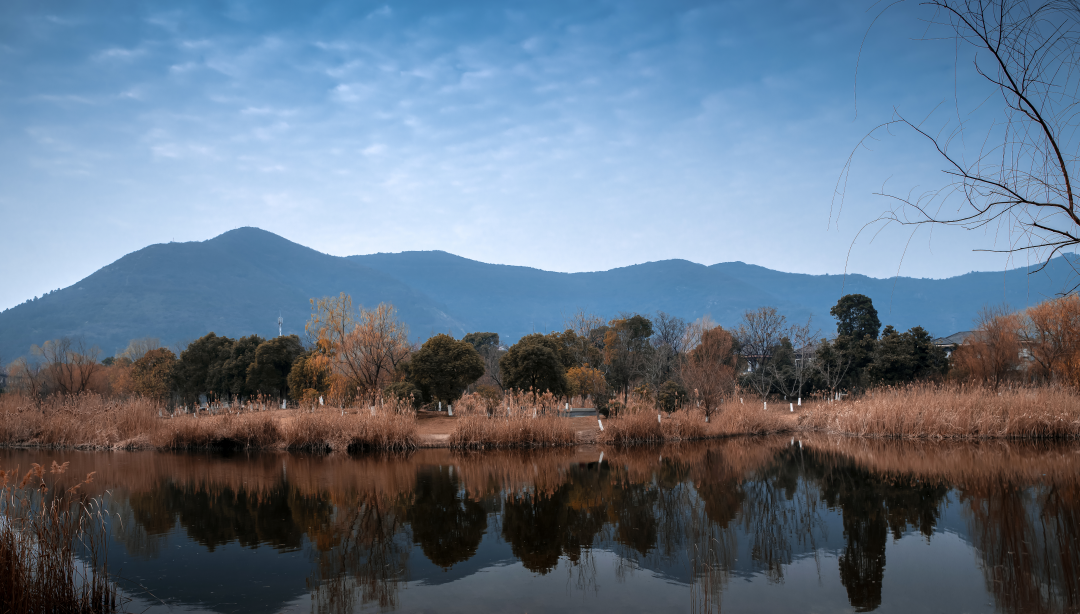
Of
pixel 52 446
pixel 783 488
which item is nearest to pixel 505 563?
pixel 783 488

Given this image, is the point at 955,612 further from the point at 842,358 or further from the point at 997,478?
the point at 842,358

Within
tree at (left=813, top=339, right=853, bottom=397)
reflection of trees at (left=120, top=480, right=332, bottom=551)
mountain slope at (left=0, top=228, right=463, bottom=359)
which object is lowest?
reflection of trees at (left=120, top=480, right=332, bottom=551)

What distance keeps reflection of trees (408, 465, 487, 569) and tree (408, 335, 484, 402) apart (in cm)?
1174

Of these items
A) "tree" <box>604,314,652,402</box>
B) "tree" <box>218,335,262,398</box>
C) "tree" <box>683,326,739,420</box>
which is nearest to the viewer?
"tree" <box>683,326,739,420</box>

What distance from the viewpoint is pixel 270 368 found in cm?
3241

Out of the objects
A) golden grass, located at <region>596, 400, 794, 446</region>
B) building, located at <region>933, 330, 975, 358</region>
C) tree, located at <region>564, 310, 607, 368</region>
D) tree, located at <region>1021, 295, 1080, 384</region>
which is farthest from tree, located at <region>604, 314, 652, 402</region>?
tree, located at <region>1021, 295, 1080, 384</region>

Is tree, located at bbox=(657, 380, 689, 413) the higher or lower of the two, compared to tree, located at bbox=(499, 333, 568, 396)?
lower

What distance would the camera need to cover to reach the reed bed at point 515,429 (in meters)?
19.8

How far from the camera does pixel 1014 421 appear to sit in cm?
1839

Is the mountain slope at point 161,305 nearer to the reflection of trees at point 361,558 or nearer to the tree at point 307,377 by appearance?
the tree at point 307,377

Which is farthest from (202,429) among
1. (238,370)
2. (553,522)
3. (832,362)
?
(832,362)

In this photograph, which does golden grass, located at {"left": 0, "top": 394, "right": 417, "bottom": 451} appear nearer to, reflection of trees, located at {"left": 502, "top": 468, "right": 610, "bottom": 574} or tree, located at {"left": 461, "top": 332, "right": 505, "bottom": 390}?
reflection of trees, located at {"left": 502, "top": 468, "right": 610, "bottom": 574}

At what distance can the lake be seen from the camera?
6324mm

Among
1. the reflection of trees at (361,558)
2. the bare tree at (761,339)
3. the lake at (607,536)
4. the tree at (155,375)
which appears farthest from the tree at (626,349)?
the reflection of trees at (361,558)
